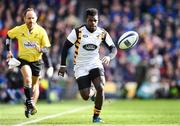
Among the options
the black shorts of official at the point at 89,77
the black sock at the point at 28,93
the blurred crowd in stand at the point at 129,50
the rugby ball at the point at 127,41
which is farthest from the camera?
the blurred crowd in stand at the point at 129,50

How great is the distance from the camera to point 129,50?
28.6 m

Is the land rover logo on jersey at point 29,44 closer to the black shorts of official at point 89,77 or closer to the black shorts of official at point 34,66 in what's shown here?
the black shorts of official at point 34,66

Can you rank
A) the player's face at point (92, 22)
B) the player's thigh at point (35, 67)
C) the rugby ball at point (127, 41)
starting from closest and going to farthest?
the player's face at point (92, 22) < the rugby ball at point (127, 41) < the player's thigh at point (35, 67)

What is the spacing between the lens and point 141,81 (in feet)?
90.4

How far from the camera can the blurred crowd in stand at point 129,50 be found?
27250 millimetres

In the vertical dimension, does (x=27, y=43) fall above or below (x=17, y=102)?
above

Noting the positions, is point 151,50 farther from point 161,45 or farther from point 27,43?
point 27,43

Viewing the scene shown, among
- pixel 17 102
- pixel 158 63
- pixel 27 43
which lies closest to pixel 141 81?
pixel 158 63

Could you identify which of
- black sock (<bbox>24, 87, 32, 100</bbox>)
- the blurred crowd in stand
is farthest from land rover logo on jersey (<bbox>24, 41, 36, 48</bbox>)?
the blurred crowd in stand

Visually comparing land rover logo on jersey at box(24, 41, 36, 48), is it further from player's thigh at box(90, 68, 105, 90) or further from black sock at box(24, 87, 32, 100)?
player's thigh at box(90, 68, 105, 90)

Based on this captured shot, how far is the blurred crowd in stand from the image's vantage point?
27.2 metres

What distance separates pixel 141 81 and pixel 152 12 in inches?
173

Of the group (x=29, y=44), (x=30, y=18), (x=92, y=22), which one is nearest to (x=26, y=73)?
(x=29, y=44)

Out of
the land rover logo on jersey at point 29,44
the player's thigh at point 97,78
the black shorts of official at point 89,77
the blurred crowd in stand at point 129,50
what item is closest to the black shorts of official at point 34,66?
the land rover logo on jersey at point 29,44
